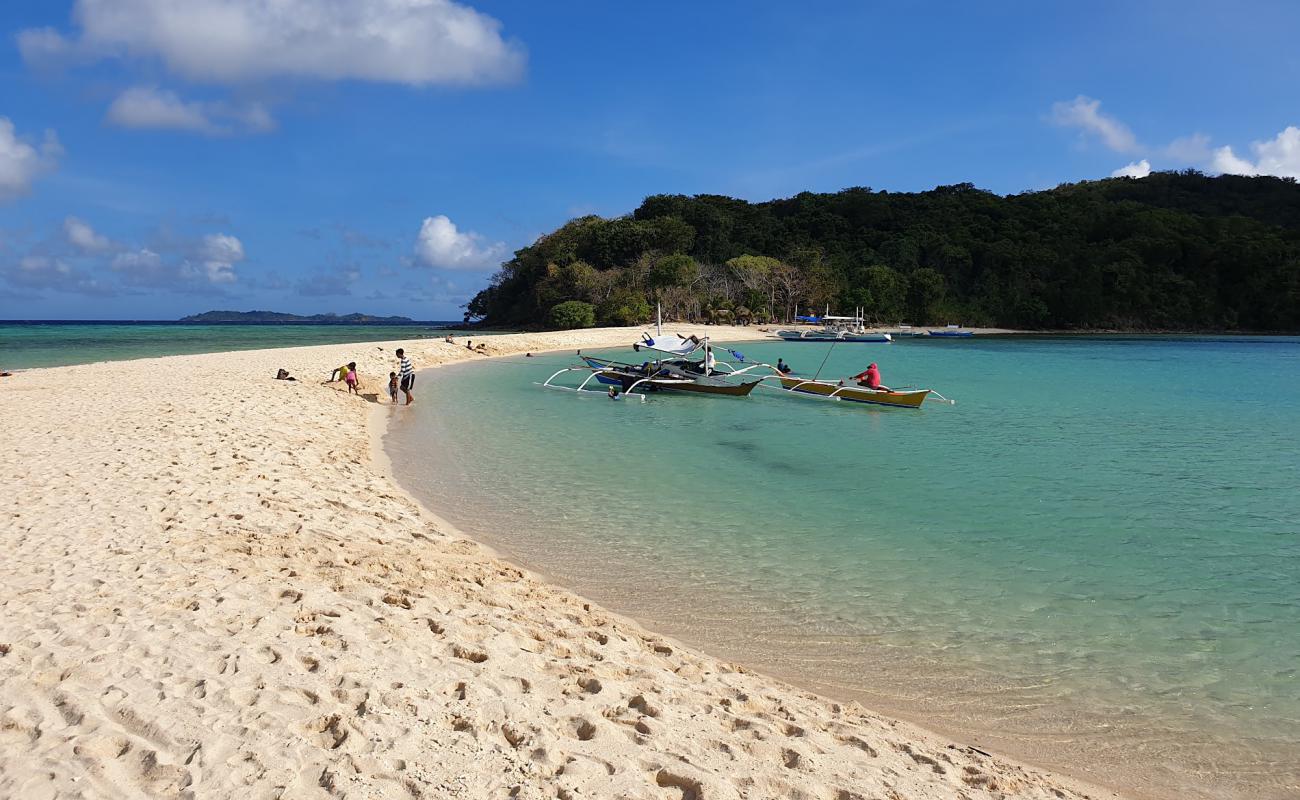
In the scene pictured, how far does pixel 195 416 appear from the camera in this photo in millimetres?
12336

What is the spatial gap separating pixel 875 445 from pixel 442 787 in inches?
454

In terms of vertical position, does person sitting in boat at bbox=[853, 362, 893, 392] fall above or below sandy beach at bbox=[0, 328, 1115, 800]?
above

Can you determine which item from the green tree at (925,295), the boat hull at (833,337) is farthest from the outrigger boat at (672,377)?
the green tree at (925,295)

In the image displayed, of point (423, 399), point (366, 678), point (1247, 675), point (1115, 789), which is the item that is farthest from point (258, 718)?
point (423, 399)

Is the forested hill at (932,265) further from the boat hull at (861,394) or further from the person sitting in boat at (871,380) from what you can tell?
the person sitting in boat at (871,380)

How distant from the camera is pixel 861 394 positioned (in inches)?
726

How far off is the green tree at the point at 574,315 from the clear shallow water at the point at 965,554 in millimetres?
42855

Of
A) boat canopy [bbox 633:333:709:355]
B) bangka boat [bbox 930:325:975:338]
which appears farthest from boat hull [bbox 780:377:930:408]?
bangka boat [bbox 930:325:975:338]

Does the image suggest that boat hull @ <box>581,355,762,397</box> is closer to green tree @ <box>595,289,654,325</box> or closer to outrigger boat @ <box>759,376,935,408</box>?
outrigger boat @ <box>759,376,935,408</box>

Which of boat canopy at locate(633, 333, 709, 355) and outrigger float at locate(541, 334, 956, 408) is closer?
outrigger float at locate(541, 334, 956, 408)

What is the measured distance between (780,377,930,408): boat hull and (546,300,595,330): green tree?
40.4 metres

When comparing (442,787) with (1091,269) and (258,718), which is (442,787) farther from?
(1091,269)

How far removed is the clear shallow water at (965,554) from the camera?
428 cm

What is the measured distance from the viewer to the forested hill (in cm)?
6294
